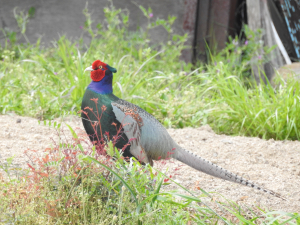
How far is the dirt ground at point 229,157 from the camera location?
224cm

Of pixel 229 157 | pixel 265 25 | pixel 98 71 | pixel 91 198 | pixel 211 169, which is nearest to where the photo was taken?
pixel 91 198

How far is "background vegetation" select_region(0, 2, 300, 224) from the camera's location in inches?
65.6

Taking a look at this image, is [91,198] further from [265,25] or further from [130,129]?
[265,25]

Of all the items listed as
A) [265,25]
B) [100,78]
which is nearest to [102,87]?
[100,78]

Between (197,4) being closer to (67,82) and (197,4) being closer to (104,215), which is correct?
(67,82)

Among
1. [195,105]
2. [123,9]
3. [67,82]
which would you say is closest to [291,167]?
[195,105]

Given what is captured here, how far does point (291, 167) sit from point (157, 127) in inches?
45.9

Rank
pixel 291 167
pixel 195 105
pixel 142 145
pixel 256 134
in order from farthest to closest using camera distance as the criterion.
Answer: pixel 195 105 < pixel 256 134 < pixel 291 167 < pixel 142 145

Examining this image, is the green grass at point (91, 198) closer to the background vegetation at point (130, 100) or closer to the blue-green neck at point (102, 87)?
the background vegetation at point (130, 100)

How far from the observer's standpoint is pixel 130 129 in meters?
2.35

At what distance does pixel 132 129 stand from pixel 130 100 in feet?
4.60

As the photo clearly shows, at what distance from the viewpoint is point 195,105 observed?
13.2ft

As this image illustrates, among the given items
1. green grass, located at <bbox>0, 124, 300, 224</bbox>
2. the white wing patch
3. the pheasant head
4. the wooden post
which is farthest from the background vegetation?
the pheasant head

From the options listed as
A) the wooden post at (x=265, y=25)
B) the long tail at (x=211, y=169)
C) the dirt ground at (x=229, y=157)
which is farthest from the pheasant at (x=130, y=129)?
the wooden post at (x=265, y=25)
